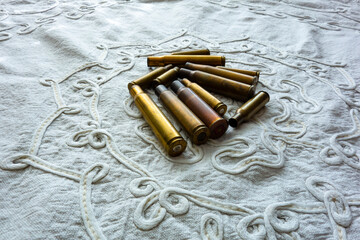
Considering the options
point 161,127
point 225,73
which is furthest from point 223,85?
point 161,127

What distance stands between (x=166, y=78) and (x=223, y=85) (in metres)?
0.24

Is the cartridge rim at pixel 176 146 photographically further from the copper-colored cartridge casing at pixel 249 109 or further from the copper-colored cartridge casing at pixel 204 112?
the copper-colored cartridge casing at pixel 249 109

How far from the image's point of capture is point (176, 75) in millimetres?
1036

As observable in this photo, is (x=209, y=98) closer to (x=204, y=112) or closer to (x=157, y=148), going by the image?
(x=204, y=112)

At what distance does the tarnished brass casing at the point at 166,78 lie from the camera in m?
0.97

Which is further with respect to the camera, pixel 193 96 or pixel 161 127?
pixel 193 96

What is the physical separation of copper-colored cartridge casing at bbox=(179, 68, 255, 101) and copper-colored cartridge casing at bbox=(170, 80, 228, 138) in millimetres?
111

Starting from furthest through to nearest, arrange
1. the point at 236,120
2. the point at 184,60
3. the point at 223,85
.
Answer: the point at 184,60 → the point at 223,85 → the point at 236,120

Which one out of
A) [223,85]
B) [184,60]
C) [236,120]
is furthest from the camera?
[184,60]

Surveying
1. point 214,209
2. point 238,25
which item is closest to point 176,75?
point 214,209

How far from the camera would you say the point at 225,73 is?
1008mm

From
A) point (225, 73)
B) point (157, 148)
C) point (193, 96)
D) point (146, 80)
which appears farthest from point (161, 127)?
point (225, 73)

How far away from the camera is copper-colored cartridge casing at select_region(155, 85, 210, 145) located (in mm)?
726

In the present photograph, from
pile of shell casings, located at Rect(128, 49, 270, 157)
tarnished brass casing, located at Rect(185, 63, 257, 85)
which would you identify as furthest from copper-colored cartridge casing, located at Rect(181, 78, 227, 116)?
tarnished brass casing, located at Rect(185, 63, 257, 85)
